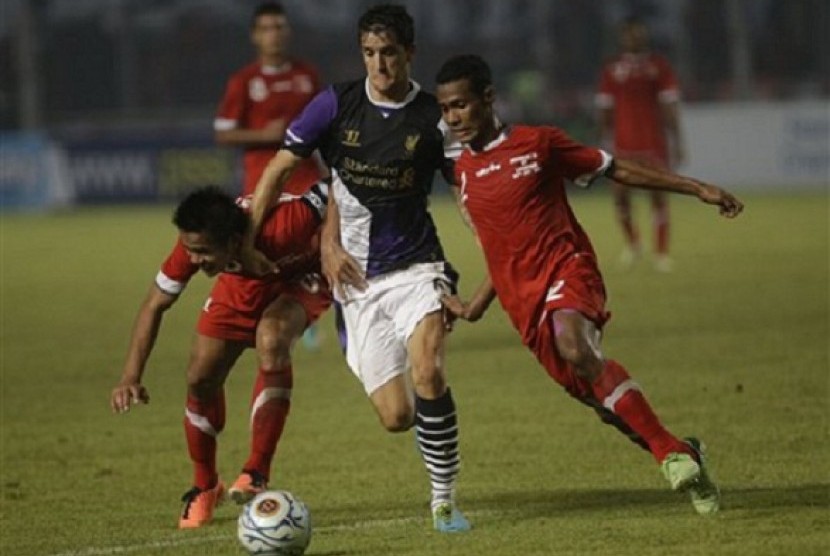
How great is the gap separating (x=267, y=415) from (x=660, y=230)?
1185cm

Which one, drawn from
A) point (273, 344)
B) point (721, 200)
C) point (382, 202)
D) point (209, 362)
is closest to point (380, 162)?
point (382, 202)

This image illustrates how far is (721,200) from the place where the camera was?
7617 mm

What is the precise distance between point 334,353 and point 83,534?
22.2ft

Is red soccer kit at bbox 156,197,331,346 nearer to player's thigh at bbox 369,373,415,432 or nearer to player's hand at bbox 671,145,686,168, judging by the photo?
player's thigh at bbox 369,373,415,432

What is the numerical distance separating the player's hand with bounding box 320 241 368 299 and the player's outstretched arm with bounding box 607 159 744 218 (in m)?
1.10

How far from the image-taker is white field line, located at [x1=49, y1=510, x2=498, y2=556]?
300 inches

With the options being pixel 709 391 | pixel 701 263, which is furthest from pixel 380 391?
pixel 701 263

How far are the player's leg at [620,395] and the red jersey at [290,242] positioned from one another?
4.24 feet

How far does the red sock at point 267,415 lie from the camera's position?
8523 mm

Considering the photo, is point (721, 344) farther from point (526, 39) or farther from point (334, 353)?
point (526, 39)

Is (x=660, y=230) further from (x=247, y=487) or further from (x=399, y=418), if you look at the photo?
(x=399, y=418)

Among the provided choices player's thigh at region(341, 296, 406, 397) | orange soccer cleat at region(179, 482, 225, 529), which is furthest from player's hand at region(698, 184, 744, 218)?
orange soccer cleat at region(179, 482, 225, 529)

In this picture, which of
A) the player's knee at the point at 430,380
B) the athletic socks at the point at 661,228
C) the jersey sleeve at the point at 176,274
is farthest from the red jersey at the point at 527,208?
the athletic socks at the point at 661,228

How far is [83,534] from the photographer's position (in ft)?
26.5
